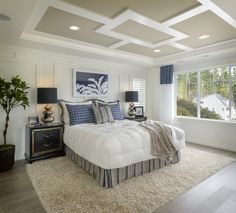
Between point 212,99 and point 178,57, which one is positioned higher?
point 178,57

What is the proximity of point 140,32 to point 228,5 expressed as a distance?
1462 millimetres

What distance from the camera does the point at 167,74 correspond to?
5.61 meters

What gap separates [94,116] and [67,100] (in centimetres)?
90

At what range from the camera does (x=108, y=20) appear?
9.30 feet

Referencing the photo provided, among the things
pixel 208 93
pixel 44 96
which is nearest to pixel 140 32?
pixel 44 96

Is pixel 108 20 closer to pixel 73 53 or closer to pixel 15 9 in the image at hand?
pixel 15 9

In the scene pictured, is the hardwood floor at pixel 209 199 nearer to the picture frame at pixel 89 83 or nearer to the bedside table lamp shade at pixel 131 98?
the bedside table lamp shade at pixel 131 98

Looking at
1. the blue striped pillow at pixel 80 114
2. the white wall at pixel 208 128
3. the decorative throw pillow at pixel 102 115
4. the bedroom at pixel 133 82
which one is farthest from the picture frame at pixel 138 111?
the blue striped pillow at pixel 80 114

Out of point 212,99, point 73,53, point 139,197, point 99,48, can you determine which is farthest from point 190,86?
point 139,197

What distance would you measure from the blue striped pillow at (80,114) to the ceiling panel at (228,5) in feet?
10.2

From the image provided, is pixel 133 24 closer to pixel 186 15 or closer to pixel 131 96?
pixel 186 15

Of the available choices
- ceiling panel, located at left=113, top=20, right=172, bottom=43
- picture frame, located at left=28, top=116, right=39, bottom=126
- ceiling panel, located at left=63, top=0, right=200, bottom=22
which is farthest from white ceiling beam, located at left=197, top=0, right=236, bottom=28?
picture frame, located at left=28, top=116, right=39, bottom=126

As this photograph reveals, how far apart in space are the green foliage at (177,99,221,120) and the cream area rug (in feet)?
5.03

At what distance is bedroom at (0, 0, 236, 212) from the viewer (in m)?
2.33
